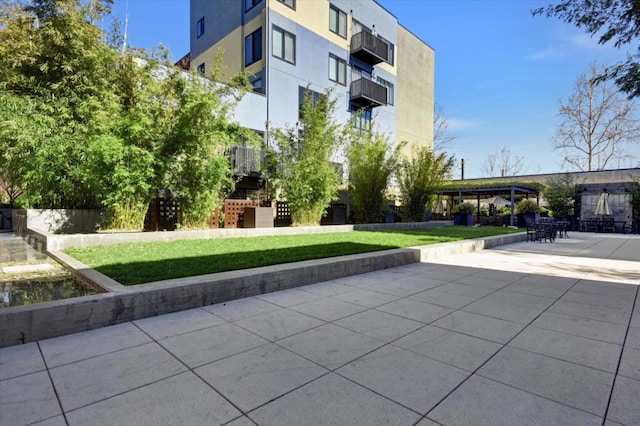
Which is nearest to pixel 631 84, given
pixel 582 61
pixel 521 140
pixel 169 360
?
pixel 169 360

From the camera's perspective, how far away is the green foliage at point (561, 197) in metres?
17.7

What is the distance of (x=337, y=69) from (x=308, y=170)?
9337 millimetres

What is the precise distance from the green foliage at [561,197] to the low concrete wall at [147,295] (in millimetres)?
17447

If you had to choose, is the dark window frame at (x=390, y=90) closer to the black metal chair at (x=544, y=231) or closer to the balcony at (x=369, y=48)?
the balcony at (x=369, y=48)

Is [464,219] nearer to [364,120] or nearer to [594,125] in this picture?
[364,120]

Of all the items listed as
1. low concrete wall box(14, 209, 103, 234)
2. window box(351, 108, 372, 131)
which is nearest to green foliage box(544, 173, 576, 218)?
window box(351, 108, 372, 131)

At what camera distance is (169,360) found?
2205 millimetres

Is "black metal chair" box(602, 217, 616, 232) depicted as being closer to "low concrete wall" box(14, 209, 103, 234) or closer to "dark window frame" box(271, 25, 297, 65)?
"dark window frame" box(271, 25, 297, 65)

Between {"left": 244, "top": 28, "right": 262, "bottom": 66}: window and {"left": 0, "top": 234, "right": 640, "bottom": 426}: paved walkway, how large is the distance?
43.5ft

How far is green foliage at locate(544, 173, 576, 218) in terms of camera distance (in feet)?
58.1

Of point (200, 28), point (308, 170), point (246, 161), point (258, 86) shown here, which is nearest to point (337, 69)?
point (258, 86)

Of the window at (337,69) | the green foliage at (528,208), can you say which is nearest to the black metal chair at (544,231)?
the green foliage at (528,208)

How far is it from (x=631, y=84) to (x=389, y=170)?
6.87 meters

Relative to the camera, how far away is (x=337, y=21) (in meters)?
17.0
